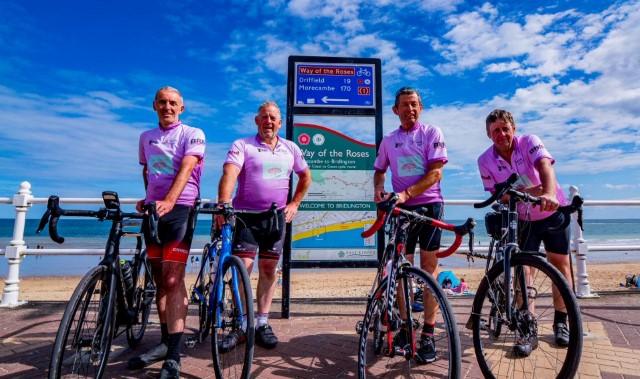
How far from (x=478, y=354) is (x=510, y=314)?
1.17 ft

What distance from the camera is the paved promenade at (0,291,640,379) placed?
2.84m

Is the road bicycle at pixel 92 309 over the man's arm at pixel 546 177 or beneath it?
beneath

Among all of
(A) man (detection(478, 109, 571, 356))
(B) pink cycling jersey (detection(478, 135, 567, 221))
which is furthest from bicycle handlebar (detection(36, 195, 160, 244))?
(B) pink cycling jersey (detection(478, 135, 567, 221))

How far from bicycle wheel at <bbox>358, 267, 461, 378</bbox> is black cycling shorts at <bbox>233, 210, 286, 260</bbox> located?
120 cm

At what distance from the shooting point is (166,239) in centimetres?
295

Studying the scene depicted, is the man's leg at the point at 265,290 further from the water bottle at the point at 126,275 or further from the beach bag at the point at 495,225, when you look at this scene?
the beach bag at the point at 495,225

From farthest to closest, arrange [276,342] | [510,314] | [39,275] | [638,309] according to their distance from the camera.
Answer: [39,275] → [638,309] → [276,342] → [510,314]

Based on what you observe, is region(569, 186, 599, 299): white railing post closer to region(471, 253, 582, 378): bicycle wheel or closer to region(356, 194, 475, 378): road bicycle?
region(471, 253, 582, 378): bicycle wheel

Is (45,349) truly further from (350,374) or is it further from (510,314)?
(510,314)

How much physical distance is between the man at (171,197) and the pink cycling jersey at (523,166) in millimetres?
2572

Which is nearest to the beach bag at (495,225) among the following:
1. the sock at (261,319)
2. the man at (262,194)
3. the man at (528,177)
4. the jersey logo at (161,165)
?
the man at (528,177)

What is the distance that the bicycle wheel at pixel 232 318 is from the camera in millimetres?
2508

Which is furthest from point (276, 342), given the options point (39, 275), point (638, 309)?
point (39, 275)

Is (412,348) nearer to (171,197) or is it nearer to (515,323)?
(515,323)
